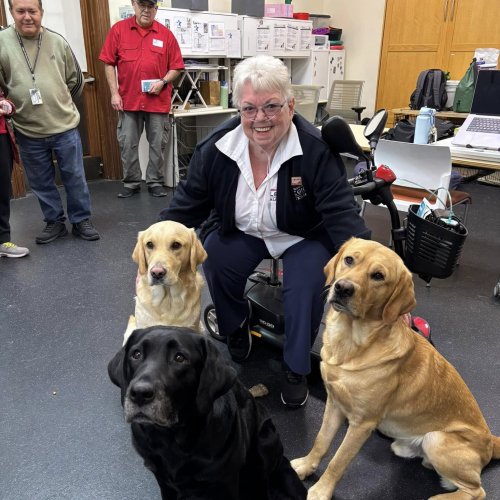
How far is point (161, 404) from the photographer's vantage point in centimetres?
113

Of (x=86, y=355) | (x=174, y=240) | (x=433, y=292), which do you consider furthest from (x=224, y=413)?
(x=433, y=292)

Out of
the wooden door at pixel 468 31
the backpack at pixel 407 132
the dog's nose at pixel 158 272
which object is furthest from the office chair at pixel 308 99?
the dog's nose at pixel 158 272

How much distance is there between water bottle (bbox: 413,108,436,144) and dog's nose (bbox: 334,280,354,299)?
2.20 metres

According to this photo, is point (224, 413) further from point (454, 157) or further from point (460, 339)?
point (454, 157)

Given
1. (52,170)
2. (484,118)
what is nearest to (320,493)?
(484,118)

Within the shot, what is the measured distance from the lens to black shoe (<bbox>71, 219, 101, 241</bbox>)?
3.87 meters

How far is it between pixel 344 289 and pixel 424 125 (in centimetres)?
225

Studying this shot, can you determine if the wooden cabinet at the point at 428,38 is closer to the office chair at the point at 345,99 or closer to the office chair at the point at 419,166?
the office chair at the point at 345,99

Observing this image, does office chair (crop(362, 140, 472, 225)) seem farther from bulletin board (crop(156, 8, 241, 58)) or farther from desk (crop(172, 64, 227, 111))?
bulletin board (crop(156, 8, 241, 58))

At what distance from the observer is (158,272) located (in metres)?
1.81

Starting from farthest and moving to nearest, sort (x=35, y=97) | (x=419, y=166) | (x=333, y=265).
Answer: (x=35, y=97)
(x=419, y=166)
(x=333, y=265)

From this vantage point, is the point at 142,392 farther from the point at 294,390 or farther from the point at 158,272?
the point at 294,390

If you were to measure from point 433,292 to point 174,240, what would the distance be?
6.42ft

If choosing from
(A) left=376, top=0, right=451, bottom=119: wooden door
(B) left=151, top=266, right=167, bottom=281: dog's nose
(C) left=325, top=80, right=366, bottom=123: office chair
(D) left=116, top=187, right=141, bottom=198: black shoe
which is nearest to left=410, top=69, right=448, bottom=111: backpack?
(C) left=325, top=80, right=366, bottom=123: office chair
